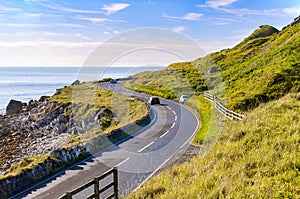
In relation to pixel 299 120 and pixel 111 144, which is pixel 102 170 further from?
pixel 299 120

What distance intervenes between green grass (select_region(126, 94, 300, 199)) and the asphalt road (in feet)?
7.42

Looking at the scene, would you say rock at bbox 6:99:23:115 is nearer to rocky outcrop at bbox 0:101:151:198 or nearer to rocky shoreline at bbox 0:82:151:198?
rocky shoreline at bbox 0:82:151:198

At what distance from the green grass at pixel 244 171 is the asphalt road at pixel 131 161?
2260mm

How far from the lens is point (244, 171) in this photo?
12367 mm

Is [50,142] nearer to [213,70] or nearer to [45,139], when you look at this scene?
[45,139]

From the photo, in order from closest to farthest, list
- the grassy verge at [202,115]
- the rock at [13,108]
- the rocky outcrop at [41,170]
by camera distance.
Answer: the rocky outcrop at [41,170]
the grassy verge at [202,115]
the rock at [13,108]

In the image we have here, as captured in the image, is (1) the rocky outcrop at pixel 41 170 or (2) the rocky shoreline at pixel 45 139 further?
(2) the rocky shoreline at pixel 45 139

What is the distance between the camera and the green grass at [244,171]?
10.6 meters

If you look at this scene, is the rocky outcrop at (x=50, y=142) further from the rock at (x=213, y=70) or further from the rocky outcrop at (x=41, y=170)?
the rock at (x=213, y=70)

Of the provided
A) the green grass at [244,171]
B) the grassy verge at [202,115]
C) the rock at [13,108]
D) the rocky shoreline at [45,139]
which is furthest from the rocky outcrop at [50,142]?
the green grass at [244,171]

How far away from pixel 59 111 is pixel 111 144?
31.8 metres

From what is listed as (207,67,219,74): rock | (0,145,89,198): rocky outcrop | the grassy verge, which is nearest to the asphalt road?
(0,145,89,198): rocky outcrop

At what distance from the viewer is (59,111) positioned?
173 feet

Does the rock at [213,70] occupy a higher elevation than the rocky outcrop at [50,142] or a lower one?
higher
